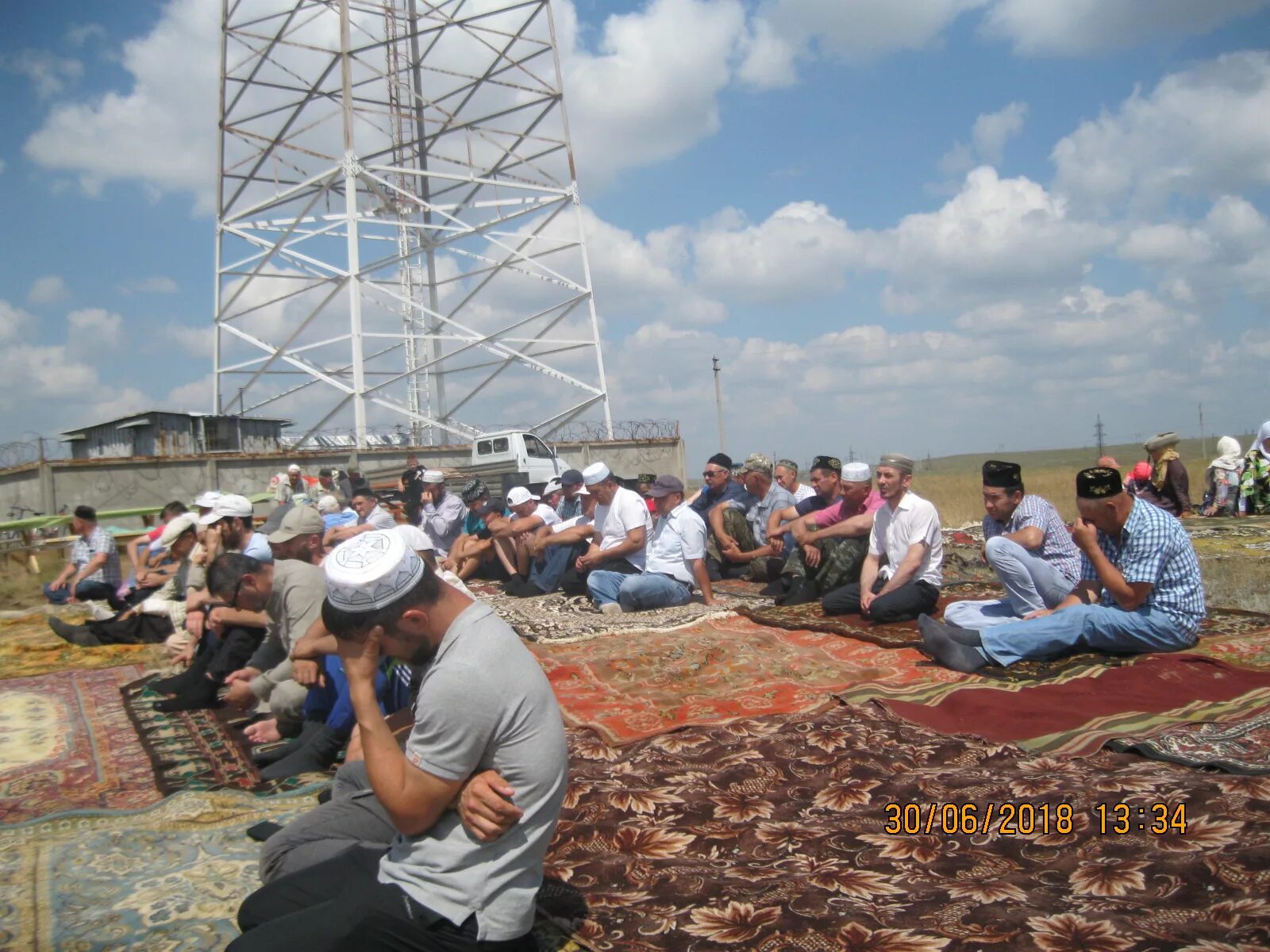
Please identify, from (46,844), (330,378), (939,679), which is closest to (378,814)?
(46,844)

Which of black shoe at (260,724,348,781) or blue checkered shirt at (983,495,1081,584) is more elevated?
blue checkered shirt at (983,495,1081,584)

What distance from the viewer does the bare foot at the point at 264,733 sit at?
5297 millimetres

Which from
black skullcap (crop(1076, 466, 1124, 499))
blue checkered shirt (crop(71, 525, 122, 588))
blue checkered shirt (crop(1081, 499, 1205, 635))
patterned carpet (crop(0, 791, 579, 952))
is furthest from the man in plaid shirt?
blue checkered shirt (crop(1081, 499, 1205, 635))

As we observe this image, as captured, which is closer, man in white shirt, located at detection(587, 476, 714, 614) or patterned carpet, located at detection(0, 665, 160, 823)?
patterned carpet, located at detection(0, 665, 160, 823)

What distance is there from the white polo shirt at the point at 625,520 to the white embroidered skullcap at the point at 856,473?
6.60 ft

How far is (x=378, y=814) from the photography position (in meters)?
3.15

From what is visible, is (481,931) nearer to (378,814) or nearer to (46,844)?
(378,814)

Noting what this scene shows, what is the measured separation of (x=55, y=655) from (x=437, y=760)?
8.04m

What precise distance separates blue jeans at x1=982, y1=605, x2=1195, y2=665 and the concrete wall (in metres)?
16.6

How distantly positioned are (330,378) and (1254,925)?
81.9ft

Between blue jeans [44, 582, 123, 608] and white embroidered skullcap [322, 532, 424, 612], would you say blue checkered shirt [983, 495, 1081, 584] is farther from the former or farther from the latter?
blue jeans [44, 582, 123, 608]

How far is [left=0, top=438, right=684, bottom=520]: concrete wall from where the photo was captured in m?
21.5

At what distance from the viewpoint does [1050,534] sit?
22.4 feet

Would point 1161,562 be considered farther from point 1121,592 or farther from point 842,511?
point 842,511
